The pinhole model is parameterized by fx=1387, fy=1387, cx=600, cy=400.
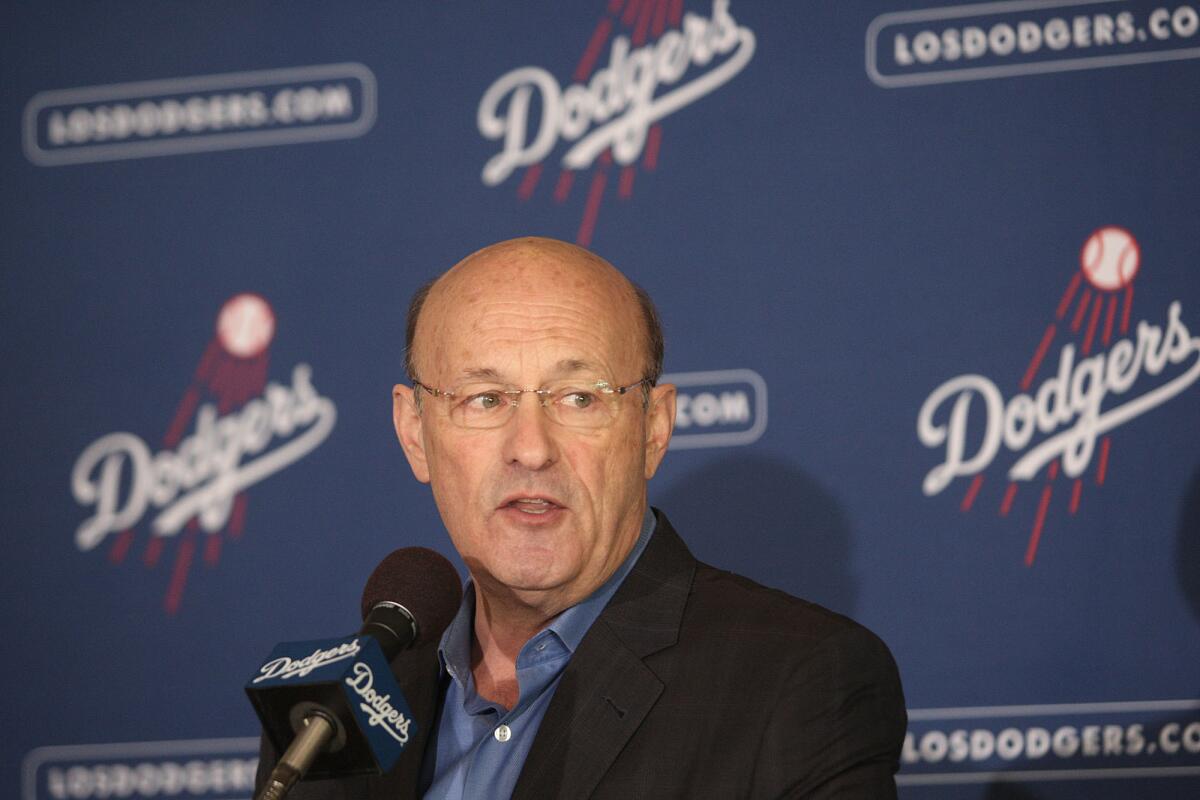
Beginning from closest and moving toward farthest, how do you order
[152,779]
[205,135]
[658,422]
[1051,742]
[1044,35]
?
1. [658,422]
2. [1051,742]
3. [1044,35]
4. [152,779]
5. [205,135]

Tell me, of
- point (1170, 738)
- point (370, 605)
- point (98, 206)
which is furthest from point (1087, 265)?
point (98, 206)

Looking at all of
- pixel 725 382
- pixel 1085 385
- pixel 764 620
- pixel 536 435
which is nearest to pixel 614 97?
pixel 725 382

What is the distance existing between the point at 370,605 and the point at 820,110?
1840 millimetres

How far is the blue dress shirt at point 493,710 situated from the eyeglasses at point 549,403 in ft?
0.70

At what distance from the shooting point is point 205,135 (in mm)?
3312

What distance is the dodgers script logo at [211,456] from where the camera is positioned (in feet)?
10.5

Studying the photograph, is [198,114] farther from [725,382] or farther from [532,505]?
[532,505]

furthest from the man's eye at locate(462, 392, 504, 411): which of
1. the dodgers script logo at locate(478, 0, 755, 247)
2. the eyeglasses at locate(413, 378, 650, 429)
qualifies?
the dodgers script logo at locate(478, 0, 755, 247)

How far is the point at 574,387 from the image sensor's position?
6.22 ft

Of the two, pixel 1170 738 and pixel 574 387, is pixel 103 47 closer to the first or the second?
pixel 574 387

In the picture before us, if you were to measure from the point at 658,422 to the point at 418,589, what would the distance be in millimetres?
629

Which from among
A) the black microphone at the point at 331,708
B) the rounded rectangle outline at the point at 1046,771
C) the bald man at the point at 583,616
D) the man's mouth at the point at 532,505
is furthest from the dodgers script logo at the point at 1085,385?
the black microphone at the point at 331,708

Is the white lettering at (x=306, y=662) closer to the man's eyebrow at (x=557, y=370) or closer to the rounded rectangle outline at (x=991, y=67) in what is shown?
the man's eyebrow at (x=557, y=370)

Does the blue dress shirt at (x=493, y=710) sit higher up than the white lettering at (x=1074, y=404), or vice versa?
the white lettering at (x=1074, y=404)
